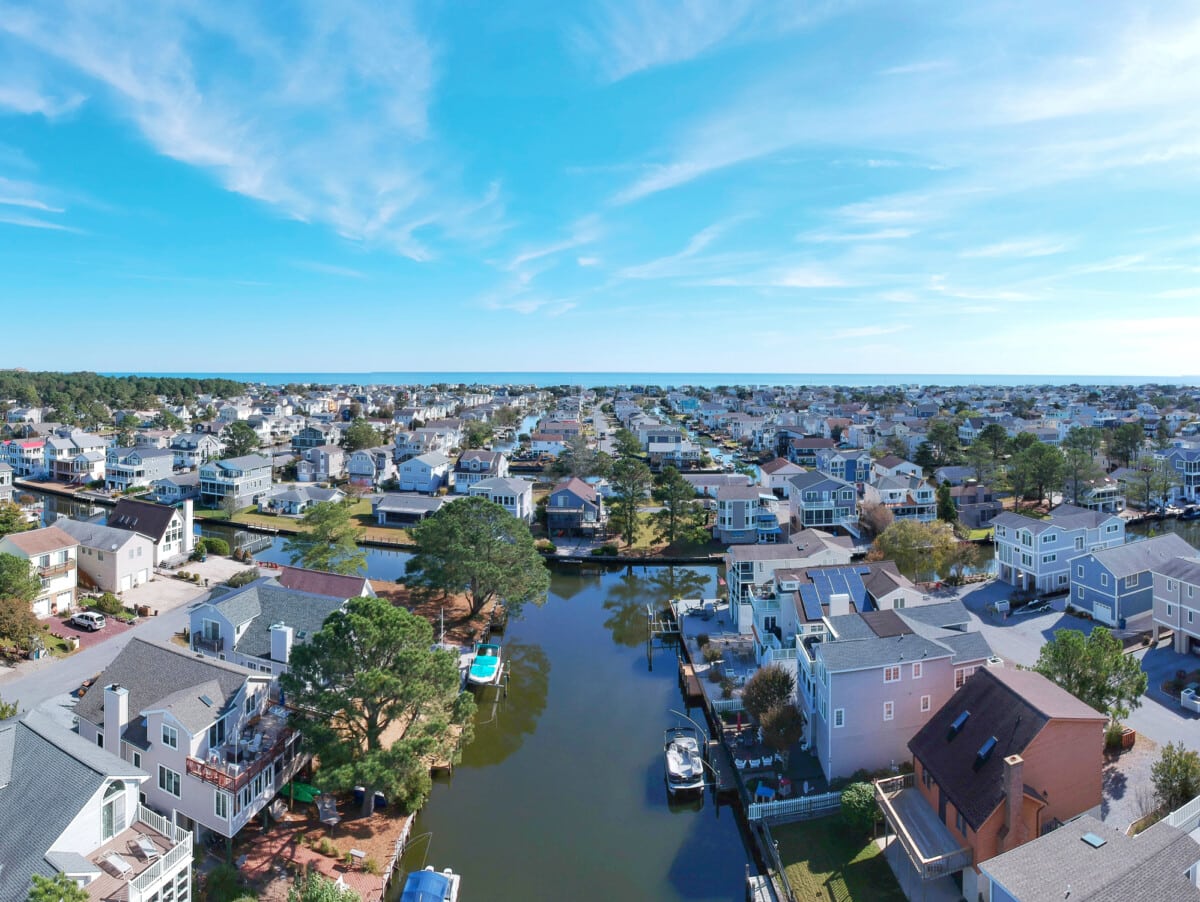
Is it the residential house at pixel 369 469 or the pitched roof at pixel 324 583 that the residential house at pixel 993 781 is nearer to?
the pitched roof at pixel 324 583

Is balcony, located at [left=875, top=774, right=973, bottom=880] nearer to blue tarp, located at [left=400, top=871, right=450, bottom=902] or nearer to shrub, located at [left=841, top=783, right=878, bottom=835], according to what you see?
shrub, located at [left=841, top=783, right=878, bottom=835]

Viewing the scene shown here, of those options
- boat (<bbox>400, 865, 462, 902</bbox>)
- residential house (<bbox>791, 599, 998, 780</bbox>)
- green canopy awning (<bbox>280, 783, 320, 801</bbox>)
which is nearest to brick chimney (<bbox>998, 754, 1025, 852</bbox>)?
residential house (<bbox>791, 599, 998, 780</bbox>)

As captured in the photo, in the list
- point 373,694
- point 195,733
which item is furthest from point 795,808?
point 195,733

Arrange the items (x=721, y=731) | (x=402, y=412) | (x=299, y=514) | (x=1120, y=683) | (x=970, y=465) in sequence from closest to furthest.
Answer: (x=1120, y=683)
(x=721, y=731)
(x=299, y=514)
(x=970, y=465)
(x=402, y=412)

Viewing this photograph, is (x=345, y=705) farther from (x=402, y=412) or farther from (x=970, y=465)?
(x=402, y=412)

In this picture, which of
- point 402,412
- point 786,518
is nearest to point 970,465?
point 786,518

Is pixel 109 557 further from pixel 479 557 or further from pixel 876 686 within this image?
pixel 876 686
